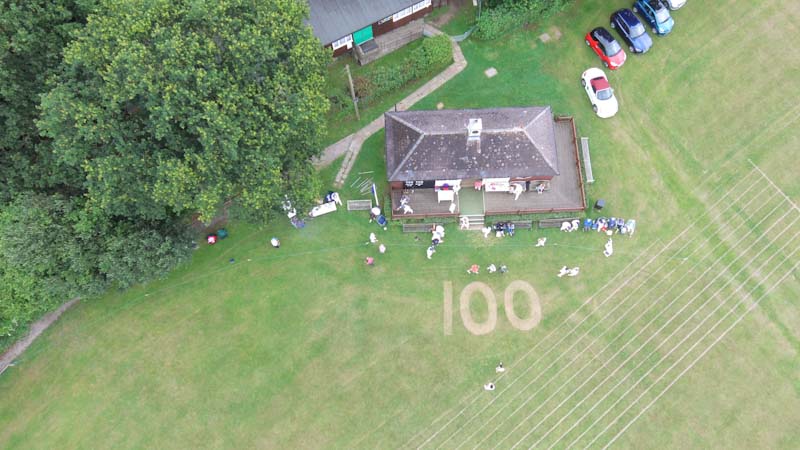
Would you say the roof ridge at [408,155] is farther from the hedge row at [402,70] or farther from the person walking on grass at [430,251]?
the hedge row at [402,70]

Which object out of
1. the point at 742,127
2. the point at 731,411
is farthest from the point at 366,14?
the point at 731,411

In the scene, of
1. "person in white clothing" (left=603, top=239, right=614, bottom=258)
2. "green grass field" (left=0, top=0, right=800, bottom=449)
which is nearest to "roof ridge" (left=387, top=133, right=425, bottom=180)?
"green grass field" (left=0, top=0, right=800, bottom=449)

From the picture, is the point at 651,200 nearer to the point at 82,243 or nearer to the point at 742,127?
the point at 742,127

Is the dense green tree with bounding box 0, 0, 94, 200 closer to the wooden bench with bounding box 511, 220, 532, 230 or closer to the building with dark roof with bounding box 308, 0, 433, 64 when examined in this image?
the building with dark roof with bounding box 308, 0, 433, 64

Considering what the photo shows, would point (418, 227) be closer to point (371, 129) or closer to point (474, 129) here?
point (474, 129)

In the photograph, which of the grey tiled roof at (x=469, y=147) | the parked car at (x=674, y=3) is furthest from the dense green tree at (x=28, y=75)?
the parked car at (x=674, y=3)
